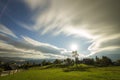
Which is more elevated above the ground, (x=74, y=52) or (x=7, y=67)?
(x=74, y=52)

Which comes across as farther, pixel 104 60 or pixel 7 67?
pixel 104 60

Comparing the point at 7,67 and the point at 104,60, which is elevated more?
the point at 104,60

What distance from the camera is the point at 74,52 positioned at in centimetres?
14338

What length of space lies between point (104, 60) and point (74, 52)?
37.0 metres

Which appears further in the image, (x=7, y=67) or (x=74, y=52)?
(x=74, y=52)

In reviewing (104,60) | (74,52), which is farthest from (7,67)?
(104,60)

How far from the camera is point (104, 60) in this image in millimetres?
148250

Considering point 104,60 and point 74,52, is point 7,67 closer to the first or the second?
point 74,52

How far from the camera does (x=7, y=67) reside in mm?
128750

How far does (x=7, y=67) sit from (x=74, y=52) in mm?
72015
